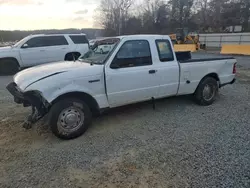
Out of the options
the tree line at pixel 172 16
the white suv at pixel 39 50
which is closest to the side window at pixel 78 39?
the white suv at pixel 39 50

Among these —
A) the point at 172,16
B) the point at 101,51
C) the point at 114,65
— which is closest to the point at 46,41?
the point at 101,51

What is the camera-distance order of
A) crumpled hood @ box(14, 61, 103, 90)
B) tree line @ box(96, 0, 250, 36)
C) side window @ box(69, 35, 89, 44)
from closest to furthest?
crumpled hood @ box(14, 61, 103, 90)
side window @ box(69, 35, 89, 44)
tree line @ box(96, 0, 250, 36)

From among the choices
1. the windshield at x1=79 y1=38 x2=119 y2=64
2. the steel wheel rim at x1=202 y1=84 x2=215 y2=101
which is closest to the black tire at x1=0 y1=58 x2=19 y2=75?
the windshield at x1=79 y1=38 x2=119 y2=64

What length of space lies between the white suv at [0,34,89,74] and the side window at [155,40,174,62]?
241 inches

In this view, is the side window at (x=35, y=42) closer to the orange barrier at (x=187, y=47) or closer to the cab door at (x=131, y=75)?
the cab door at (x=131, y=75)

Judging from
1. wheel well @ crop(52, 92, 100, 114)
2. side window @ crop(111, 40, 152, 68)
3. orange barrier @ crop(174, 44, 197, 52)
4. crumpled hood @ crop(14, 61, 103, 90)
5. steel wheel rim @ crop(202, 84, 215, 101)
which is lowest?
orange barrier @ crop(174, 44, 197, 52)

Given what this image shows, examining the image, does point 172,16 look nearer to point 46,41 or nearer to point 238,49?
point 238,49

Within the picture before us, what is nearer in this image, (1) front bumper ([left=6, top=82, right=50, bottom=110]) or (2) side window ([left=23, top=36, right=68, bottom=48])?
(1) front bumper ([left=6, top=82, right=50, bottom=110])

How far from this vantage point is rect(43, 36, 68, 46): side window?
11.1m

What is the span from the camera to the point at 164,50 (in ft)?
15.7

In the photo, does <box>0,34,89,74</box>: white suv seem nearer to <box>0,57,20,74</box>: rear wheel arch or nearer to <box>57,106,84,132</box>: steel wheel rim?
<box>0,57,20,74</box>: rear wheel arch

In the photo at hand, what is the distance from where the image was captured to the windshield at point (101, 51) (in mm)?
4238

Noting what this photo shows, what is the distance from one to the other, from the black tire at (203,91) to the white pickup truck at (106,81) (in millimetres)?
27

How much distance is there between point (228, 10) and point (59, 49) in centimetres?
4144
